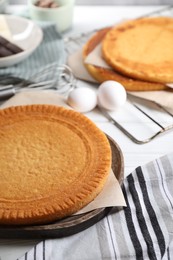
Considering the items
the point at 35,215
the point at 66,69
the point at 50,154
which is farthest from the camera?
the point at 66,69

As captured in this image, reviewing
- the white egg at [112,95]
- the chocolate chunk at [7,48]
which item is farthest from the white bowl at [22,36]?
the white egg at [112,95]

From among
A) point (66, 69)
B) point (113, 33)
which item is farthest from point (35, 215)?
point (113, 33)

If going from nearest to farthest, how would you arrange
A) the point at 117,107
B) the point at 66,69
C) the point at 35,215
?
the point at 35,215 → the point at 117,107 → the point at 66,69

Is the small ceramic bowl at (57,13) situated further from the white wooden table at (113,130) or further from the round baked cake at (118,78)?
the round baked cake at (118,78)

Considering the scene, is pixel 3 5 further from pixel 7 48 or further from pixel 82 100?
pixel 82 100

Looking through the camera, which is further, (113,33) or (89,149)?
(113,33)

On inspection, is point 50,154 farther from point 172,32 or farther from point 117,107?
point 172,32
